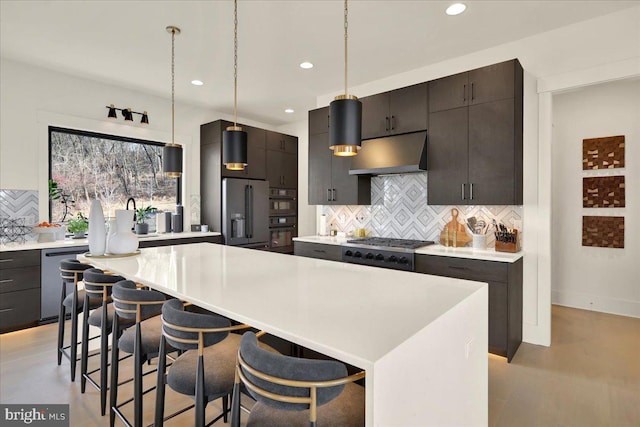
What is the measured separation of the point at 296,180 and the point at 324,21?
3.68 m

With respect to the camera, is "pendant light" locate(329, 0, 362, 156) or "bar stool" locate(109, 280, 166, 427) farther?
"pendant light" locate(329, 0, 362, 156)

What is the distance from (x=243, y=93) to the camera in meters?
5.00

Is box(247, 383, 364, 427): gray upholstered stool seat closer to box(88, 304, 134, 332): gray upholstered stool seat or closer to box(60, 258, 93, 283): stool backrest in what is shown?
box(88, 304, 134, 332): gray upholstered stool seat

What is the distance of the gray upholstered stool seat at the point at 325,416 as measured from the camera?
3.82ft

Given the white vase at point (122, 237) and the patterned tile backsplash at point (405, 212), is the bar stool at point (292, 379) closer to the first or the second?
the white vase at point (122, 237)

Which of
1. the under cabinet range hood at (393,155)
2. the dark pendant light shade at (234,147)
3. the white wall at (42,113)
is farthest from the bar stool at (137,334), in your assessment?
the white wall at (42,113)

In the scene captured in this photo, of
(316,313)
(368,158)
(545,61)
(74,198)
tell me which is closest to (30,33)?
(74,198)

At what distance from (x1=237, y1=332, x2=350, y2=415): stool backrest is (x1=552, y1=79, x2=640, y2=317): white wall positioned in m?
4.66

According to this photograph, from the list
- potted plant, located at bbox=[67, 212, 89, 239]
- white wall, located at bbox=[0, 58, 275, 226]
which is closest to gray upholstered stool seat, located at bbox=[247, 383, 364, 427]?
potted plant, located at bbox=[67, 212, 89, 239]

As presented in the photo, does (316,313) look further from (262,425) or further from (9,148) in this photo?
(9,148)

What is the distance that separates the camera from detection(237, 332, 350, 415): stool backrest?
988mm

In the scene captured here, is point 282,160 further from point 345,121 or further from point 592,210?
point 592,210

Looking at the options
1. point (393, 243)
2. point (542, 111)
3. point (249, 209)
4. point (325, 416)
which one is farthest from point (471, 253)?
point (249, 209)

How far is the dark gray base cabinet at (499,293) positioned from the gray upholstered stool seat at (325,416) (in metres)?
2.14
